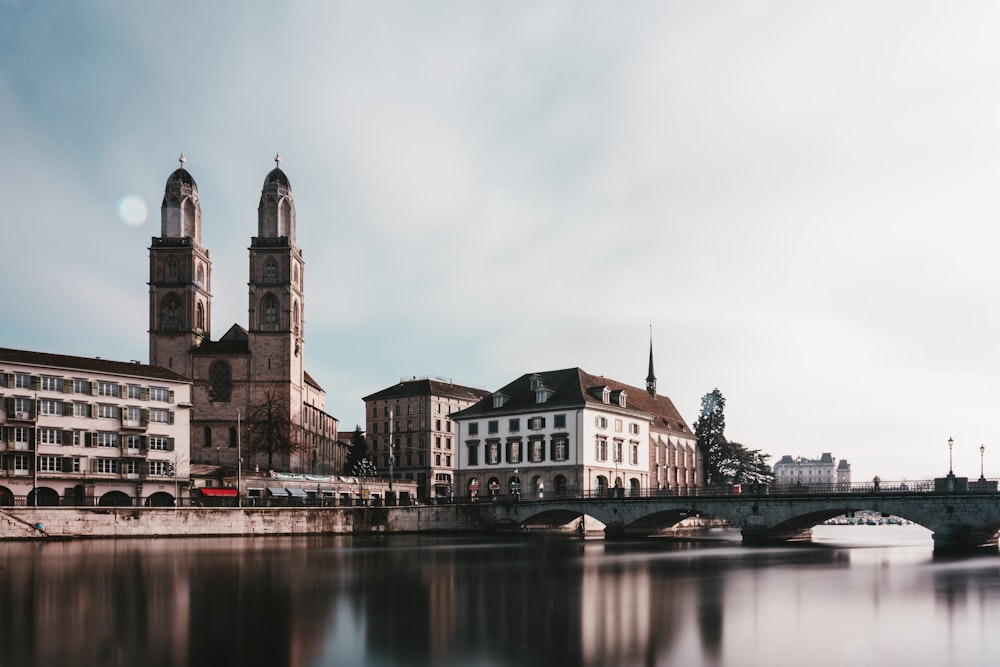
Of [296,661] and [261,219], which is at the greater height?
[261,219]

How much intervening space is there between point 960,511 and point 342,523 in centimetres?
4274

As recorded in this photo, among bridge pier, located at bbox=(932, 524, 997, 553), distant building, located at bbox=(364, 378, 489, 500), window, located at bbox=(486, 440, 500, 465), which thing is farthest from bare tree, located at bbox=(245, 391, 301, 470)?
bridge pier, located at bbox=(932, 524, 997, 553)

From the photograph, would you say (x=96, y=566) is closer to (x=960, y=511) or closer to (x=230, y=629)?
(x=230, y=629)

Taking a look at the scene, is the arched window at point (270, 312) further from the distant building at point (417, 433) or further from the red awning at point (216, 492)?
the distant building at point (417, 433)

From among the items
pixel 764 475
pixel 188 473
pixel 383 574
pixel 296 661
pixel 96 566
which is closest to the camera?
pixel 296 661

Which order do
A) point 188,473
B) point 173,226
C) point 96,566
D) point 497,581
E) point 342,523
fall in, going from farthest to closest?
point 173,226 < point 188,473 < point 342,523 < point 96,566 < point 497,581

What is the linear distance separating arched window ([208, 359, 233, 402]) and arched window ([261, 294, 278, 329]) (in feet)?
20.2

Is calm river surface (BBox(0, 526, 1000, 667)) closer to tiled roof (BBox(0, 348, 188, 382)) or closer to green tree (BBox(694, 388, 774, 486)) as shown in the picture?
tiled roof (BBox(0, 348, 188, 382))

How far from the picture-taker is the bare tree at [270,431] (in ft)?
313

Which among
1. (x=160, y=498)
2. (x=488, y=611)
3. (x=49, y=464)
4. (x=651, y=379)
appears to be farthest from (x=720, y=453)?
(x=488, y=611)

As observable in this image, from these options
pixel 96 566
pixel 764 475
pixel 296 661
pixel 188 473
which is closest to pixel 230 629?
pixel 296 661

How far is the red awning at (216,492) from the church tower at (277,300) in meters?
18.0

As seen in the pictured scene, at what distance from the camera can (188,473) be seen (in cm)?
8062

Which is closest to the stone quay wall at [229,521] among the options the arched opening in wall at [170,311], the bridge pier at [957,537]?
the bridge pier at [957,537]
